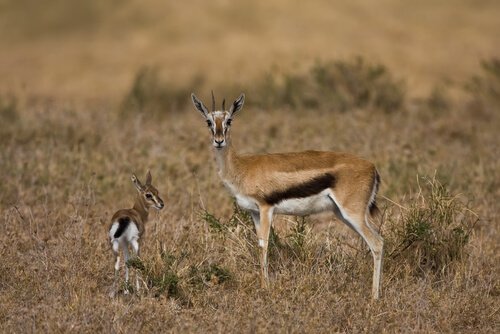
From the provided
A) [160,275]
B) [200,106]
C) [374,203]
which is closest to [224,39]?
[200,106]

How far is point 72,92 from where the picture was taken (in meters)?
25.2

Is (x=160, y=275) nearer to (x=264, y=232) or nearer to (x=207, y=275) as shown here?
(x=207, y=275)

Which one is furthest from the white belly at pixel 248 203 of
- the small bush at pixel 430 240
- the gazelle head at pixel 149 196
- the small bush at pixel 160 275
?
the small bush at pixel 430 240

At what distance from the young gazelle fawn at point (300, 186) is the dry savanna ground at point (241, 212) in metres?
0.38

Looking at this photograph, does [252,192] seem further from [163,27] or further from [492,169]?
[163,27]

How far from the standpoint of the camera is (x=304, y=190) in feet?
26.2

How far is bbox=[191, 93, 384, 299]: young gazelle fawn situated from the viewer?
8016 millimetres

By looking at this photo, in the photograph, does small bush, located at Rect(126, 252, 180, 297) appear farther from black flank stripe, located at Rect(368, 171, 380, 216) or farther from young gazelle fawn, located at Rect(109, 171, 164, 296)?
black flank stripe, located at Rect(368, 171, 380, 216)

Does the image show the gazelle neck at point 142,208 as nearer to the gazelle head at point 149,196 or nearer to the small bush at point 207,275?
the gazelle head at point 149,196

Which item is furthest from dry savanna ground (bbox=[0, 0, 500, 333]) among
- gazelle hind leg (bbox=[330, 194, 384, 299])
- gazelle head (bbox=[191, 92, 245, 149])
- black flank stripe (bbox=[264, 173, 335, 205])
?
gazelle head (bbox=[191, 92, 245, 149])

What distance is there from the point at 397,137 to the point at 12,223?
7247mm

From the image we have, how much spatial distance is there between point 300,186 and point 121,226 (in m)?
1.61

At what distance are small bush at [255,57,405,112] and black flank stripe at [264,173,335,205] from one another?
927cm

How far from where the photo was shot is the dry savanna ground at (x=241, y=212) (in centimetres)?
727
